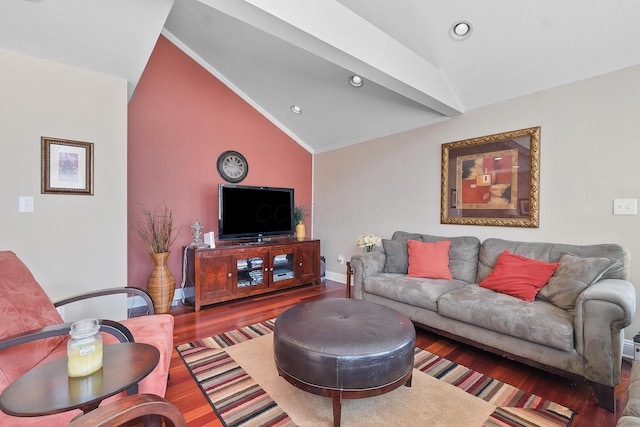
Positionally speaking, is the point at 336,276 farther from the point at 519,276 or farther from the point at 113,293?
the point at 113,293

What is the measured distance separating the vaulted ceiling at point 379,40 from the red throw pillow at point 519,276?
5.19 feet

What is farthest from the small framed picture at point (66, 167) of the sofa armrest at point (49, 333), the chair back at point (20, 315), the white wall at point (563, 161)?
the white wall at point (563, 161)

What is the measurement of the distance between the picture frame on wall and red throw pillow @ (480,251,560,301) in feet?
1.59

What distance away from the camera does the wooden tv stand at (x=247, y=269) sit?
10.5ft

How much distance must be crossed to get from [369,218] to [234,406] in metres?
2.92

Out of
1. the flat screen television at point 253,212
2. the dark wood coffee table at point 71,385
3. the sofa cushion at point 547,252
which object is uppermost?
the flat screen television at point 253,212

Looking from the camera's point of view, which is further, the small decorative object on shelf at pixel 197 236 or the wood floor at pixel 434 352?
the small decorative object on shelf at pixel 197 236

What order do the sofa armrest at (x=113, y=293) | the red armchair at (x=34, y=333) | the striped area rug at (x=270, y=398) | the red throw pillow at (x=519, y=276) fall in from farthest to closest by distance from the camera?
the red throw pillow at (x=519, y=276)
the sofa armrest at (x=113, y=293)
the striped area rug at (x=270, y=398)
the red armchair at (x=34, y=333)

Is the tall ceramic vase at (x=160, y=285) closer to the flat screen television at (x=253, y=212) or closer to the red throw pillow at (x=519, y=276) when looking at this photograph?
the flat screen television at (x=253, y=212)

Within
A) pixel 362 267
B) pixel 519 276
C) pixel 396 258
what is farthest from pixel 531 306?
pixel 362 267

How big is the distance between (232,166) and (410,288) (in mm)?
2855

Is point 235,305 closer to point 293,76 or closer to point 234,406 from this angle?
point 234,406

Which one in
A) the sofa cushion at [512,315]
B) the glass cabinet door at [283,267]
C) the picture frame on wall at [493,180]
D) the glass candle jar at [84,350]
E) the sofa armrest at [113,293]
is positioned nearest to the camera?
the glass candle jar at [84,350]

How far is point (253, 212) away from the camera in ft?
12.3
